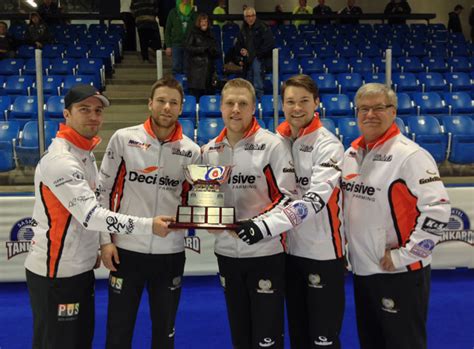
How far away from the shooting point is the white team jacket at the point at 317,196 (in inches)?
102

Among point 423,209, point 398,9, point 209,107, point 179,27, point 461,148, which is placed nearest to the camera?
point 423,209

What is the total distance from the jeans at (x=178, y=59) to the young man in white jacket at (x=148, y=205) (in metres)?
6.29

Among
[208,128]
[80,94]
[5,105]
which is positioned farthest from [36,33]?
[80,94]

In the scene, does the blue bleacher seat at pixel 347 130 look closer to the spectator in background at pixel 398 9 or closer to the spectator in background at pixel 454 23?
the spectator in background at pixel 398 9

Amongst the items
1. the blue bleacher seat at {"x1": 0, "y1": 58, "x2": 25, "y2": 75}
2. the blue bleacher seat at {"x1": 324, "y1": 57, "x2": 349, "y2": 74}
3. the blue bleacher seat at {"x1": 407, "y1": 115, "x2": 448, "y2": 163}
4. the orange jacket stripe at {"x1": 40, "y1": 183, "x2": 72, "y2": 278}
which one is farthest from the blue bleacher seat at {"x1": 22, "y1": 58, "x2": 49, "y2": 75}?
the orange jacket stripe at {"x1": 40, "y1": 183, "x2": 72, "y2": 278}

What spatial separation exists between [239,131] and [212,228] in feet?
2.05

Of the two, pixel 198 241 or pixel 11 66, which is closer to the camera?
pixel 198 241

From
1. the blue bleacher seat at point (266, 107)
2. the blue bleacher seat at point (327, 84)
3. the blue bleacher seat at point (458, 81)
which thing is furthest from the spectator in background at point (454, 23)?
the blue bleacher seat at point (266, 107)

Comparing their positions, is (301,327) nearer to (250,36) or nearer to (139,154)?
(139,154)

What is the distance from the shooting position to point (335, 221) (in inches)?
109

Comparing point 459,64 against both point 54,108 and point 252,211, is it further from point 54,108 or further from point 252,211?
point 252,211

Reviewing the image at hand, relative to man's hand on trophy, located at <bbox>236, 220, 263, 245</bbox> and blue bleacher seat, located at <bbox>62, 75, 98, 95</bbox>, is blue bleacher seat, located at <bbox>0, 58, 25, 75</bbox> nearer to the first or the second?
blue bleacher seat, located at <bbox>62, 75, 98, 95</bbox>

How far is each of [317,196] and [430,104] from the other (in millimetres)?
6734

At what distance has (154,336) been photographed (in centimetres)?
287
